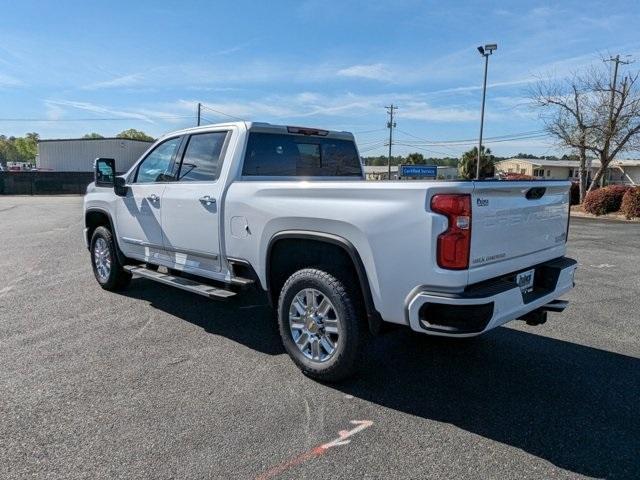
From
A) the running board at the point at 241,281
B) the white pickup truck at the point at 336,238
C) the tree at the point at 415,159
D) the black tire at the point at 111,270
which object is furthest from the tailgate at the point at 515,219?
A: the tree at the point at 415,159

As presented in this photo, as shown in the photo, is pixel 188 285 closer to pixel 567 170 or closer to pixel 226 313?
pixel 226 313

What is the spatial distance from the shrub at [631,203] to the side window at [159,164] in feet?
66.8

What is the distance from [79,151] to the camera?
175 ft

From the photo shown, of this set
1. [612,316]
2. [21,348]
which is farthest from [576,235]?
[21,348]

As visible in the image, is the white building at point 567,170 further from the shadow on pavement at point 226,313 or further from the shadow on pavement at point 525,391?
the shadow on pavement at point 226,313

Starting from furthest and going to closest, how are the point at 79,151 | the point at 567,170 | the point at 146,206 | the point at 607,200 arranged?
the point at 567,170, the point at 79,151, the point at 607,200, the point at 146,206

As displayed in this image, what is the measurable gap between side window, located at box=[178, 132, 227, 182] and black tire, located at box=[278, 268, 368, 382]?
1.47 meters

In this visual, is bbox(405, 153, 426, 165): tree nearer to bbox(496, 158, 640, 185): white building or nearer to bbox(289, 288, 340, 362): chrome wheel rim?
bbox(496, 158, 640, 185): white building

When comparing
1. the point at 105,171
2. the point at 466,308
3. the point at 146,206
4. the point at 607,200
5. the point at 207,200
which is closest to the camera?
the point at 466,308

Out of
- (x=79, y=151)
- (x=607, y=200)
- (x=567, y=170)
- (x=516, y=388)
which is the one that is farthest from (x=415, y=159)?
(x=516, y=388)

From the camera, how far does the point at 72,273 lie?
7922 millimetres

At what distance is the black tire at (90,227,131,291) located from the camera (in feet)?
21.1

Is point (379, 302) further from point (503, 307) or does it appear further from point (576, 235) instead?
point (576, 235)

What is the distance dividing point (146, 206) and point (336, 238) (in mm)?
2932
